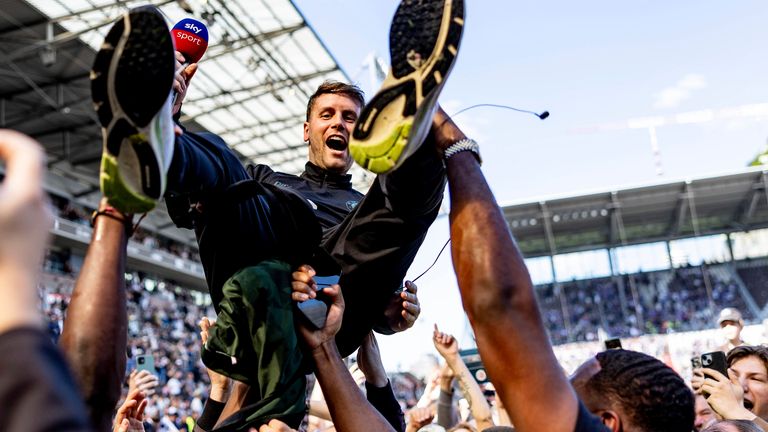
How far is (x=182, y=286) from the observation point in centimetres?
3231

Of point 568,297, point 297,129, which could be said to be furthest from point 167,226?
point 568,297

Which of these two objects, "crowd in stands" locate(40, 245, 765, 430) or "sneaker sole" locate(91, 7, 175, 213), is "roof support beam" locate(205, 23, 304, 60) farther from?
"sneaker sole" locate(91, 7, 175, 213)

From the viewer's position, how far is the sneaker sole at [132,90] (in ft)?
6.10

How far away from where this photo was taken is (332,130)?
3.57m

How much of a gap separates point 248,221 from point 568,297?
31.9m

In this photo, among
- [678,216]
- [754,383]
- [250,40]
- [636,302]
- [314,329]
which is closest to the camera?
[314,329]

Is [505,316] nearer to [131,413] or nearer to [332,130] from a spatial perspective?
[332,130]

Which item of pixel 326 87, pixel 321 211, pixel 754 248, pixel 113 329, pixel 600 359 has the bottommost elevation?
pixel 600 359

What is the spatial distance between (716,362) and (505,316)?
2201 mm

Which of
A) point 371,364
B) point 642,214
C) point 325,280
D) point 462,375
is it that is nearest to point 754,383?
point 462,375

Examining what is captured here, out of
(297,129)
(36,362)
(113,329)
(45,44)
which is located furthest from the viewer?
(297,129)

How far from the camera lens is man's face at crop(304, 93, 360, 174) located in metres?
3.58

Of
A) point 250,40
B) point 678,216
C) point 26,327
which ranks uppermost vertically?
point 250,40

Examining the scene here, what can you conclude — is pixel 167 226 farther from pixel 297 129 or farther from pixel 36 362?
pixel 36 362
